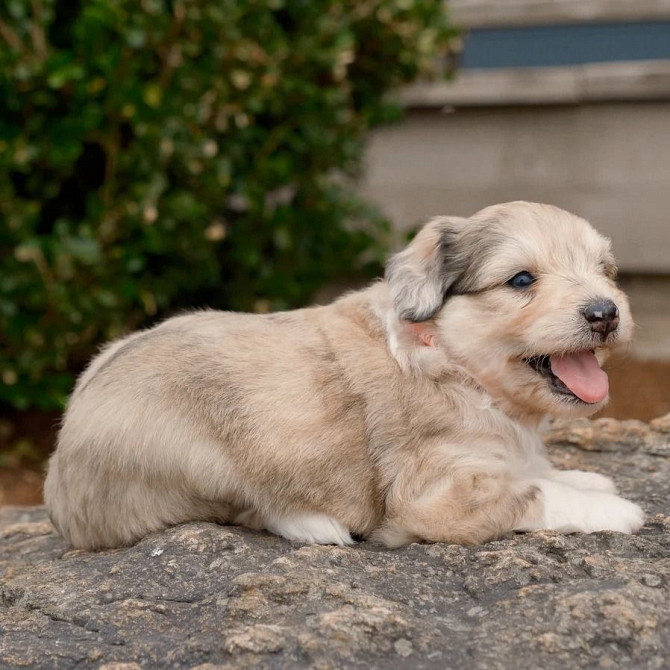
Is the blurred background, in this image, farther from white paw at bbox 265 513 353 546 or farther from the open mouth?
white paw at bbox 265 513 353 546

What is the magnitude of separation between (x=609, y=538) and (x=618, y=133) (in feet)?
18.3

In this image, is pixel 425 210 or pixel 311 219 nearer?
pixel 311 219

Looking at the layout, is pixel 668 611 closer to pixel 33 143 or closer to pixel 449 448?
pixel 449 448

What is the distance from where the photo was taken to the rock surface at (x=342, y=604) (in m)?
2.54

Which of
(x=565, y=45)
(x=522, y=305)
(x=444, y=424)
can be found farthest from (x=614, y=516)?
(x=565, y=45)

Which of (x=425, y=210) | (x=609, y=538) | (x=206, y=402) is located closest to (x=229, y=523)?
(x=206, y=402)

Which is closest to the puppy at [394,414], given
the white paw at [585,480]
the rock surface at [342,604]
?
the rock surface at [342,604]

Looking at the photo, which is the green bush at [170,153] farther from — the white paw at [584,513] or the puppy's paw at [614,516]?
the puppy's paw at [614,516]

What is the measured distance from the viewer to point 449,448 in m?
3.44

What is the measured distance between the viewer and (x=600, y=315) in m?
3.22

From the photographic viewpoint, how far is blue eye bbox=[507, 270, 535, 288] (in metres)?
3.43

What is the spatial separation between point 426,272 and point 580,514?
1.05m

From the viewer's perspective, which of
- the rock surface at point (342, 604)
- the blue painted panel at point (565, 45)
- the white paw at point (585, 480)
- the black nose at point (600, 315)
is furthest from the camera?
the blue painted panel at point (565, 45)

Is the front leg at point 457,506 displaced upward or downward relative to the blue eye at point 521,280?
downward
